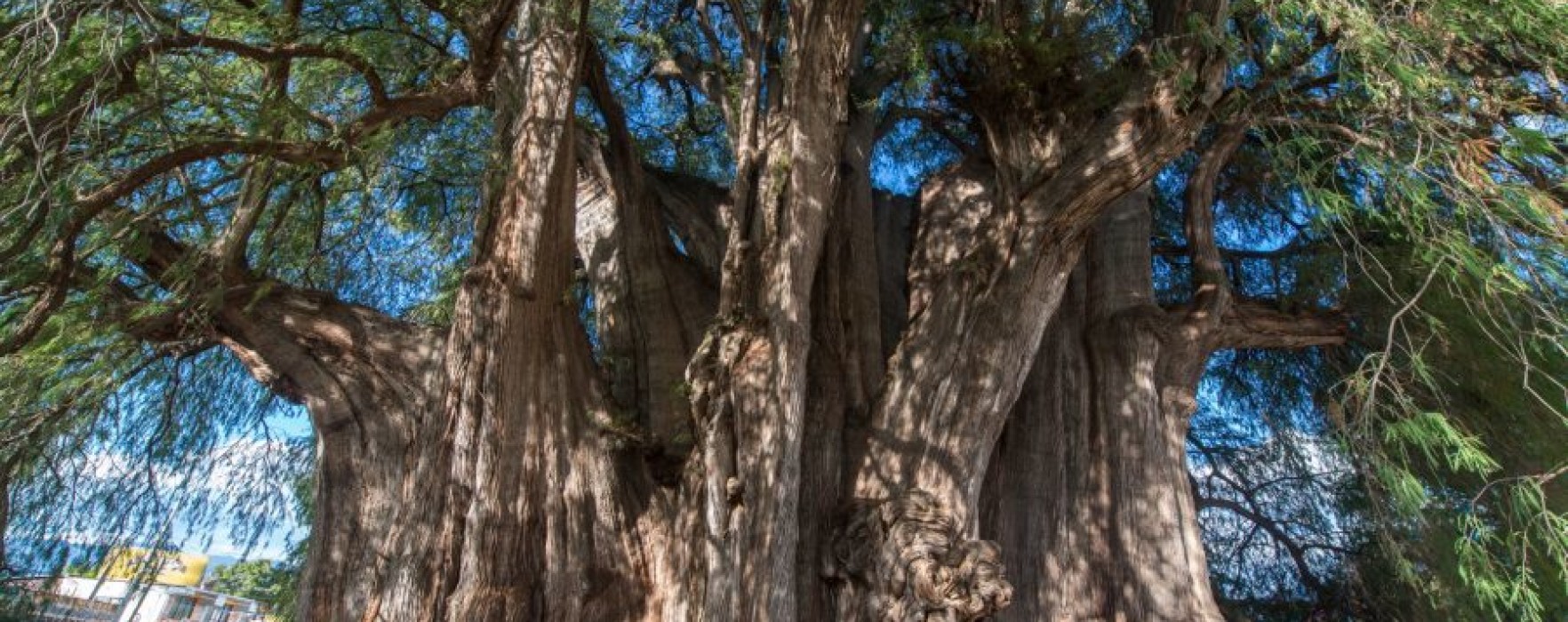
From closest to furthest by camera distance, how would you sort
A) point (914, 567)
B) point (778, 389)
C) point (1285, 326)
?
point (914, 567) < point (778, 389) < point (1285, 326)

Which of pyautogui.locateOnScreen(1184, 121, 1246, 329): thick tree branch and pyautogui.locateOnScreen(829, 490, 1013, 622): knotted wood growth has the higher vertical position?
pyautogui.locateOnScreen(1184, 121, 1246, 329): thick tree branch

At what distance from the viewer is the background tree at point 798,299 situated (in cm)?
361

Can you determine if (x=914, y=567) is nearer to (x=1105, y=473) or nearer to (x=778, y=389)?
(x=778, y=389)

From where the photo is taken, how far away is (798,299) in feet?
13.6

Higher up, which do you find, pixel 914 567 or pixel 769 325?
pixel 769 325

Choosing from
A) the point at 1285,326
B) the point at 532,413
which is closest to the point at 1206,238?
the point at 1285,326

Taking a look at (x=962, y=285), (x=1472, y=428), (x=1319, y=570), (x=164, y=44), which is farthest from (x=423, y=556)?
(x=1319, y=570)

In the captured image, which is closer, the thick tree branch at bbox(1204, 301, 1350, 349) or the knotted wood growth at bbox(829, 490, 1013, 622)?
the knotted wood growth at bbox(829, 490, 1013, 622)

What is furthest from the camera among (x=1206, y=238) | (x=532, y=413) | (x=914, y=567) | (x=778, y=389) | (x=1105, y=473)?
(x=1206, y=238)

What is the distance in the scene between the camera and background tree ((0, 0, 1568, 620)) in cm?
361

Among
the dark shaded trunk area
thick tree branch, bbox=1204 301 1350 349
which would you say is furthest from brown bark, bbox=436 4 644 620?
thick tree branch, bbox=1204 301 1350 349

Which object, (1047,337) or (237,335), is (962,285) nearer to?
(1047,337)

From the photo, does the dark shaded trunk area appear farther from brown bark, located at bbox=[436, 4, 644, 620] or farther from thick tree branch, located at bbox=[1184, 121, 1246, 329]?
brown bark, located at bbox=[436, 4, 644, 620]

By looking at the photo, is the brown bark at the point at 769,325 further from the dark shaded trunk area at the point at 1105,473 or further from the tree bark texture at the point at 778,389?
the dark shaded trunk area at the point at 1105,473
